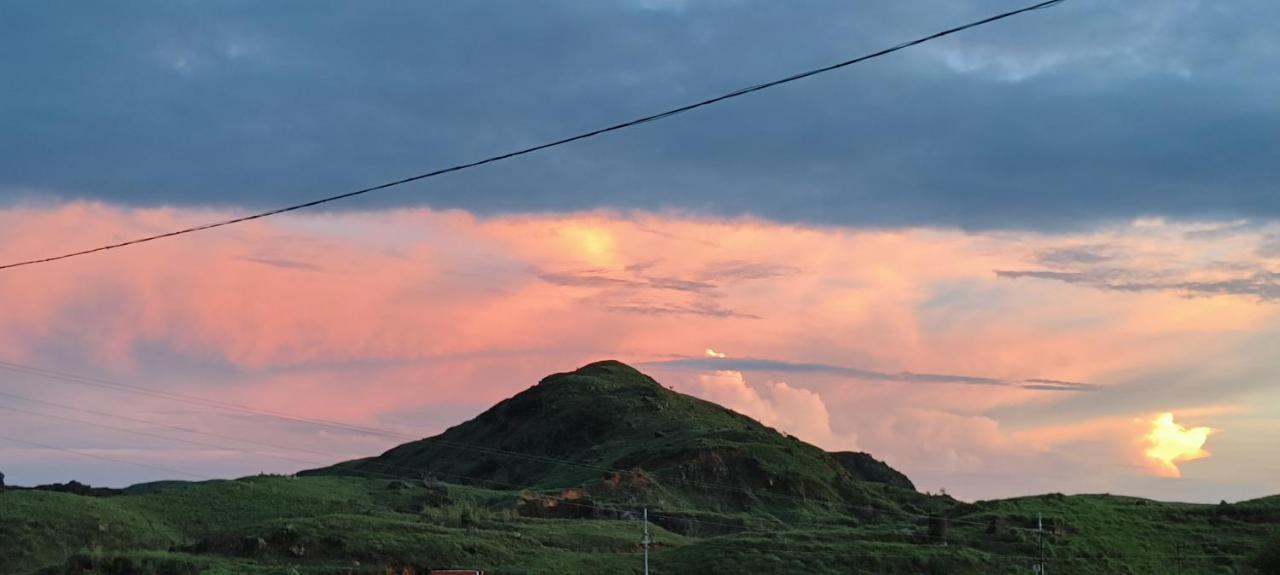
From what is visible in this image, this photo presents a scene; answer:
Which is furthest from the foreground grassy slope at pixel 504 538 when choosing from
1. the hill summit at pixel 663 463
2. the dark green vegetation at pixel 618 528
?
→ the hill summit at pixel 663 463

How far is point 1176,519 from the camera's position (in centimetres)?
11375

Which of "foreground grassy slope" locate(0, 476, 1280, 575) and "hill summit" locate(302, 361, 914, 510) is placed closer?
"foreground grassy slope" locate(0, 476, 1280, 575)

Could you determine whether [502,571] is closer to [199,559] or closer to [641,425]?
[199,559]

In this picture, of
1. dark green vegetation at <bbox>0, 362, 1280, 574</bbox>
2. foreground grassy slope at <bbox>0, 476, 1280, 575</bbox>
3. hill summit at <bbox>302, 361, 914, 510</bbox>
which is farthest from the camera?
hill summit at <bbox>302, 361, 914, 510</bbox>

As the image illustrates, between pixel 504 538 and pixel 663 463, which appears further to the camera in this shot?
pixel 663 463

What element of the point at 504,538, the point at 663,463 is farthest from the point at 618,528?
the point at 663,463

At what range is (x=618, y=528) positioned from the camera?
338 ft

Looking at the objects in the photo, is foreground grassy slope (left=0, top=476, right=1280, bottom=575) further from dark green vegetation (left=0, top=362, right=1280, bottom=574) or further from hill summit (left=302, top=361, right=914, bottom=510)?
hill summit (left=302, top=361, right=914, bottom=510)

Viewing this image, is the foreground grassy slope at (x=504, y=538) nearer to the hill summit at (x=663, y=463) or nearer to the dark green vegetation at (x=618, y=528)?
the dark green vegetation at (x=618, y=528)

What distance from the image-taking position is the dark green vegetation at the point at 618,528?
8244 cm

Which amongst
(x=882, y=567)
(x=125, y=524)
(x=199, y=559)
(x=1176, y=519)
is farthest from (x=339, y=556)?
(x=1176, y=519)

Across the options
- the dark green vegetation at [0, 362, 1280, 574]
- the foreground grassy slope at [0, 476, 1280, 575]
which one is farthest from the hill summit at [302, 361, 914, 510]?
the foreground grassy slope at [0, 476, 1280, 575]

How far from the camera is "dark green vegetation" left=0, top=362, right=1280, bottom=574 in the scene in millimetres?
82438

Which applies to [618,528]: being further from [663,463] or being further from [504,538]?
[663,463]
